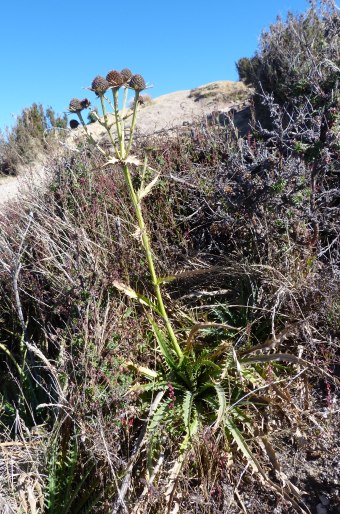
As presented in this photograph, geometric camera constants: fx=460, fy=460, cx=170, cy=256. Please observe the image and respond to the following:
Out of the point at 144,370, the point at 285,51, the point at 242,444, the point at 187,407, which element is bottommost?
the point at 242,444

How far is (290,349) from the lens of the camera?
126 inches

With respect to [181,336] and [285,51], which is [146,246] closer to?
[181,336]

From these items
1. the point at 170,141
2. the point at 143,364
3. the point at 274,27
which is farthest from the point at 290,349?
the point at 274,27

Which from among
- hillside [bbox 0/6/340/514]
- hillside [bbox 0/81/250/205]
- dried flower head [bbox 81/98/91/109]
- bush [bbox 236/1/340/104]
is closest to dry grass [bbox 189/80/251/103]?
hillside [bbox 0/81/250/205]

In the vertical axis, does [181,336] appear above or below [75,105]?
below

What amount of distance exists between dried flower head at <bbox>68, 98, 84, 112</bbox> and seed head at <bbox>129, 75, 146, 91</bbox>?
1.09ft

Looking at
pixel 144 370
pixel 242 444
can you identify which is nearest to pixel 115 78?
pixel 144 370

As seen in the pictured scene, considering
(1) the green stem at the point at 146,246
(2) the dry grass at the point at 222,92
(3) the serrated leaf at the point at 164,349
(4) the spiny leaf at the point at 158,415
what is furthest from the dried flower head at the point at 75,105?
(2) the dry grass at the point at 222,92

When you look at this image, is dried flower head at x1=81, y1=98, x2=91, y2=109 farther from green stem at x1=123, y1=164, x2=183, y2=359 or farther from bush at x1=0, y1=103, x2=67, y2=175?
bush at x1=0, y1=103, x2=67, y2=175

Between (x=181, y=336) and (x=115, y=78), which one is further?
(x=181, y=336)

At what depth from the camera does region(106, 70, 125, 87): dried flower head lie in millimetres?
2422

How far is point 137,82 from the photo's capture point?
2434mm

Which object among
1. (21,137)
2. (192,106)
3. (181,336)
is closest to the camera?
(181,336)

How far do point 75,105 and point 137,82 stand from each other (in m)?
0.39
